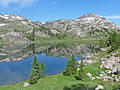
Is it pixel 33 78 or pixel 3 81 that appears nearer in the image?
pixel 33 78

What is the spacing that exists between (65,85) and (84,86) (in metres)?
6.22

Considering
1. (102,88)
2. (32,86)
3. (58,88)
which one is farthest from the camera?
(32,86)

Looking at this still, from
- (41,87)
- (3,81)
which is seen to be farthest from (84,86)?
(3,81)

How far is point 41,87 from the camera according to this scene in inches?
1612

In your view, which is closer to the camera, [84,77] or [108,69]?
[84,77]

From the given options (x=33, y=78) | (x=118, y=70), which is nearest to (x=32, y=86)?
(x=33, y=78)

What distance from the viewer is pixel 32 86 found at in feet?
139

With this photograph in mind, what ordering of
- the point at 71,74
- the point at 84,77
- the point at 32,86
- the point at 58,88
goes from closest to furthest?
1. the point at 58,88
2. the point at 32,86
3. the point at 84,77
4. the point at 71,74

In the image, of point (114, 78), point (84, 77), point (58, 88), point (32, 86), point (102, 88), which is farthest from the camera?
point (84, 77)

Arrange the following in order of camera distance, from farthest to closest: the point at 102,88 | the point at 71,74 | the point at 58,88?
the point at 71,74, the point at 58,88, the point at 102,88

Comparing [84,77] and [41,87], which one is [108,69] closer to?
[84,77]

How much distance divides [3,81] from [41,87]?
29924mm

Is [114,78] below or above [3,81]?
above

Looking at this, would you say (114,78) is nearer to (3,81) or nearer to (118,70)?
(118,70)
